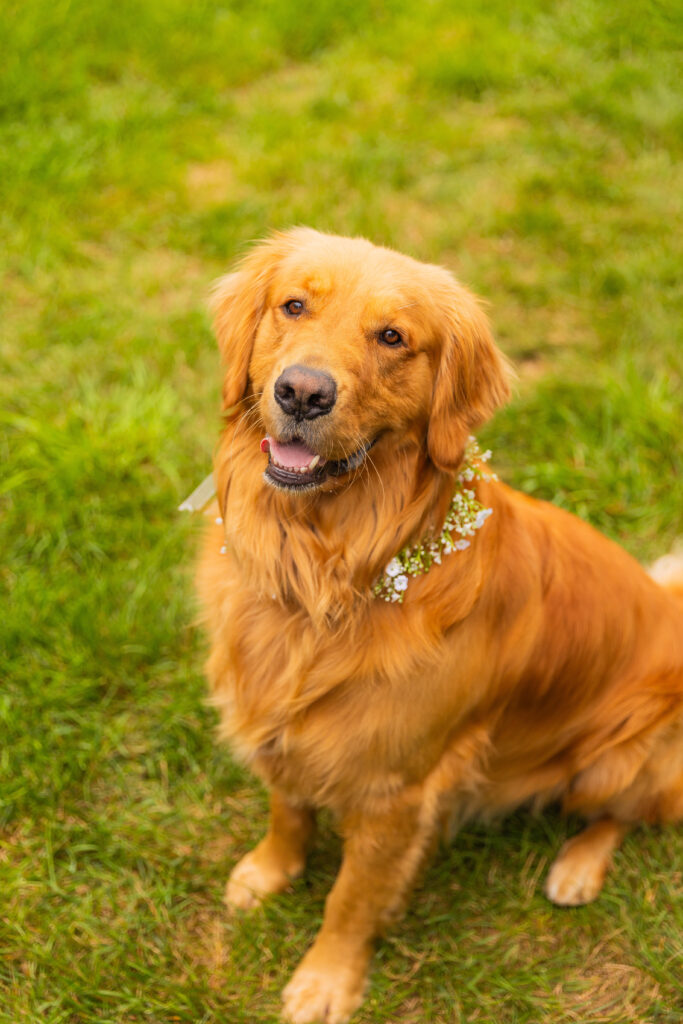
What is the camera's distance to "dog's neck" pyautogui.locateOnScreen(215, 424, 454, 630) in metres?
2.47

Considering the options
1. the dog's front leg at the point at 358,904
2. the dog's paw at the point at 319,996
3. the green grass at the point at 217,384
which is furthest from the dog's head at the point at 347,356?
the dog's paw at the point at 319,996

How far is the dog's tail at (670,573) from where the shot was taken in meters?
3.34

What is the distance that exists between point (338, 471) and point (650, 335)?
121 inches

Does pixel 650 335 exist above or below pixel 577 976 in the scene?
above

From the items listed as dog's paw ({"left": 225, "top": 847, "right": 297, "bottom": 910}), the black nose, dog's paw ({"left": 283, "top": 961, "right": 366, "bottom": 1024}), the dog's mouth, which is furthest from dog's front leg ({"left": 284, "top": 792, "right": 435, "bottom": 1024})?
the black nose

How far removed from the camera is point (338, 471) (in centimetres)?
241

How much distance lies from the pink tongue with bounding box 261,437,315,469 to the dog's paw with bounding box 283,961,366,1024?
66.2 inches

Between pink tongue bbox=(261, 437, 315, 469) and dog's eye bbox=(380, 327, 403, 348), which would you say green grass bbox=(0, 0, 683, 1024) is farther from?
dog's eye bbox=(380, 327, 403, 348)

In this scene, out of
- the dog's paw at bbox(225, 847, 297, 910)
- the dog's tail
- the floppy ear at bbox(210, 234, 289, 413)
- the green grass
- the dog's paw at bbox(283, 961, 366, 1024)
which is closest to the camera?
the floppy ear at bbox(210, 234, 289, 413)

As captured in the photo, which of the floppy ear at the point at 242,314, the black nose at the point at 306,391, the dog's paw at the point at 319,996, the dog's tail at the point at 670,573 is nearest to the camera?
the black nose at the point at 306,391

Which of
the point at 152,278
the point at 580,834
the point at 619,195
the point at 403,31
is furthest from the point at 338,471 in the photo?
the point at 403,31

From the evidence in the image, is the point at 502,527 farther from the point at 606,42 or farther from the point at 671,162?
the point at 606,42

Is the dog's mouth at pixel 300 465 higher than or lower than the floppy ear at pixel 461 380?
lower

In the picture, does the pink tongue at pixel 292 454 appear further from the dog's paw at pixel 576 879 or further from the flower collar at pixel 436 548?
the dog's paw at pixel 576 879
